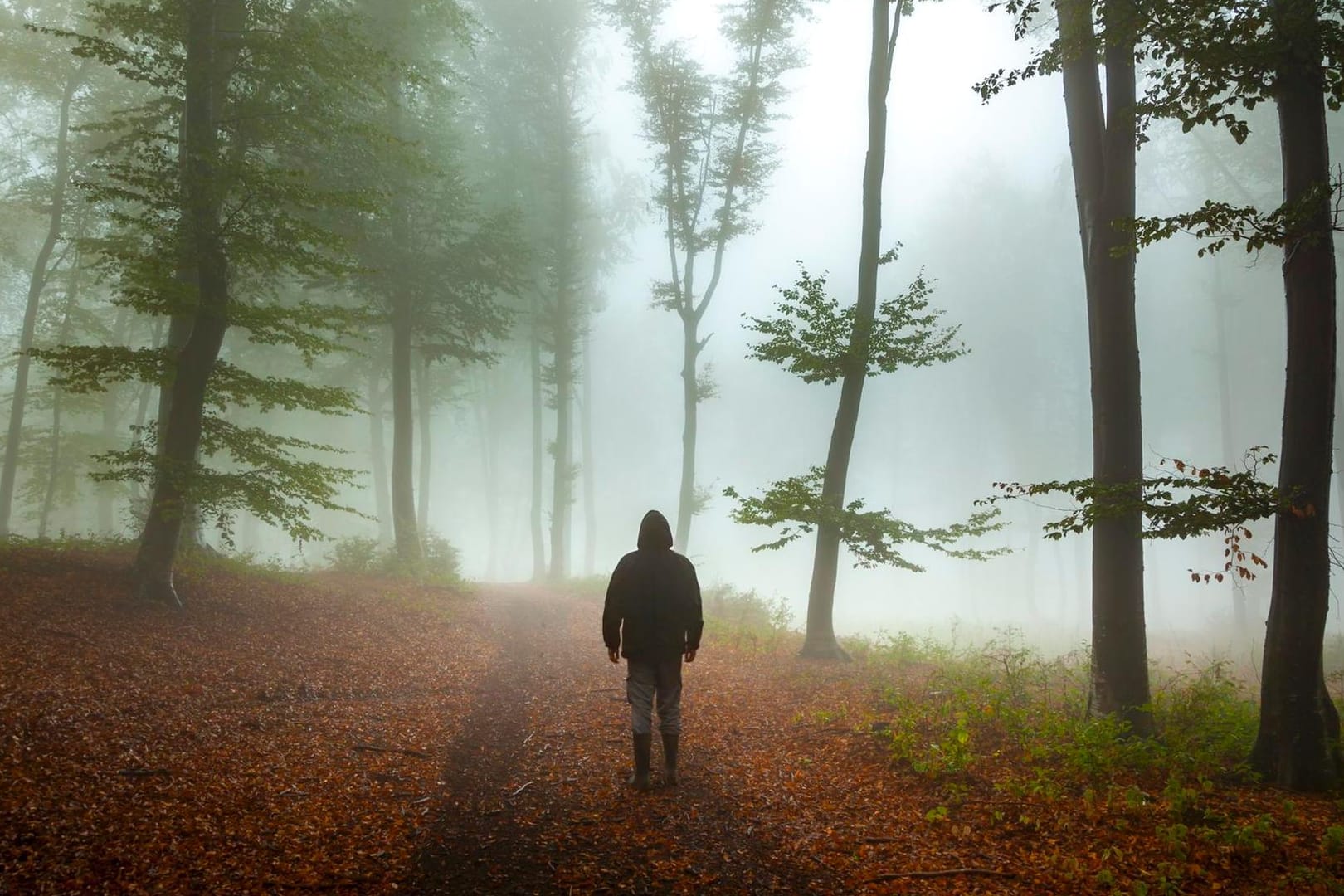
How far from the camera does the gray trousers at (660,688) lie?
5.86 m

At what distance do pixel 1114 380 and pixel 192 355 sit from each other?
12350 millimetres

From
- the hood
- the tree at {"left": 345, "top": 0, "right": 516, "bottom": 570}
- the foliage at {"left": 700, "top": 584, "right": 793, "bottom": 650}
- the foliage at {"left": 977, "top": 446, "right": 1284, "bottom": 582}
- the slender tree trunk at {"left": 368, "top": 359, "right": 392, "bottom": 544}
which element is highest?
the tree at {"left": 345, "top": 0, "right": 516, "bottom": 570}

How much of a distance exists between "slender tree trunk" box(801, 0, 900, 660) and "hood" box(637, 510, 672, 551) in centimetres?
537

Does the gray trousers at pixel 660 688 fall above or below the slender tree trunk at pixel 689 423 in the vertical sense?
below

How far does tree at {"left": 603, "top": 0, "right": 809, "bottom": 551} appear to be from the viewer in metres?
19.2

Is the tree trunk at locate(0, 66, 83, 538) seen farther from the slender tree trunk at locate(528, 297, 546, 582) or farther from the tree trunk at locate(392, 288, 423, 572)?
the slender tree trunk at locate(528, 297, 546, 582)

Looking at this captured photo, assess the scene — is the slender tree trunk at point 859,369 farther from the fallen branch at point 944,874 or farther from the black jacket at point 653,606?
the fallen branch at point 944,874

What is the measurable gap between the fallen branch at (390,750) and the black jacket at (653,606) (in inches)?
88.0

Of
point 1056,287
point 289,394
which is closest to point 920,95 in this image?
point 1056,287

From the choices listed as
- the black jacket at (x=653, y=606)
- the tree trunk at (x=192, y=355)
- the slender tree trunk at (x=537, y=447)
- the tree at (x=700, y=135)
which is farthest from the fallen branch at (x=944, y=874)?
the slender tree trunk at (x=537, y=447)

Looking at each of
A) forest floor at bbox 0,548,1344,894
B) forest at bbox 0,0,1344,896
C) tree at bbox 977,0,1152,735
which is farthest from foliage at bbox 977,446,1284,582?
forest floor at bbox 0,548,1344,894

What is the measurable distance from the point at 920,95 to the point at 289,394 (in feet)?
239

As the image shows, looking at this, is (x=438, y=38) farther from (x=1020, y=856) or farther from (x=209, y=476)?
(x=1020, y=856)

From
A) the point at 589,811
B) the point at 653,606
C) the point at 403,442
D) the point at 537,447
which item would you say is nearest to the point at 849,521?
the point at 653,606
